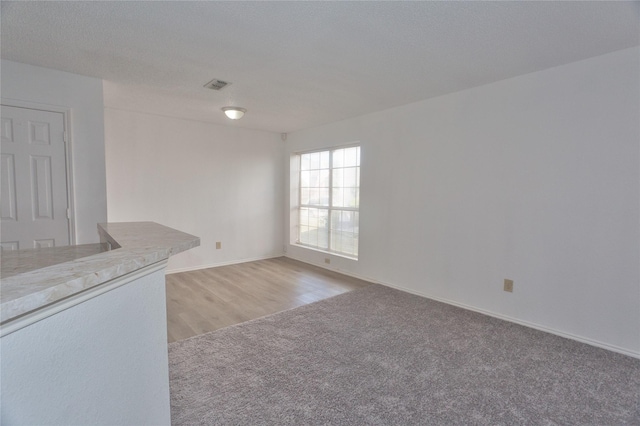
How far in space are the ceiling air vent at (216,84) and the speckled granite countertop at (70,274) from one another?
2.10 metres

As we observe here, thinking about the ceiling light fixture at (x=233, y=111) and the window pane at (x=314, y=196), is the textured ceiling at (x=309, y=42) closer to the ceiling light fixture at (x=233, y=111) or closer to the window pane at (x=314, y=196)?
the ceiling light fixture at (x=233, y=111)

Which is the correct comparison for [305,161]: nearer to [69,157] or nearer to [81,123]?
[81,123]

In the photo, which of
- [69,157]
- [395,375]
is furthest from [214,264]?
[395,375]

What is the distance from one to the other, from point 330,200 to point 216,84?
2541 millimetres

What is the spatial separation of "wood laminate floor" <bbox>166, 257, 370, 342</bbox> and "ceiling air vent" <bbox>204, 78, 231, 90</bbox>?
2.29 metres

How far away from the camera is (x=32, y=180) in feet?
8.84

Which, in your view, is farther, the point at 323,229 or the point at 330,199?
the point at 323,229

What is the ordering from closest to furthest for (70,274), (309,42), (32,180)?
(70,274) < (309,42) < (32,180)

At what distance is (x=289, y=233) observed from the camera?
5.66 metres

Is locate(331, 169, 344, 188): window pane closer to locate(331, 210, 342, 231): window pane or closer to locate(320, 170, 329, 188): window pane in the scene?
locate(320, 170, 329, 188): window pane

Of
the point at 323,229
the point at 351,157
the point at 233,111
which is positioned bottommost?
the point at 323,229

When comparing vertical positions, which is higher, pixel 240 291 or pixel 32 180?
pixel 32 180

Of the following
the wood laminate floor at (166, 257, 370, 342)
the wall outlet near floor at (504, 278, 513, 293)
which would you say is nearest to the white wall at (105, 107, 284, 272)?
the wood laminate floor at (166, 257, 370, 342)

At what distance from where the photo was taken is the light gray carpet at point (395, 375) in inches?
67.6
